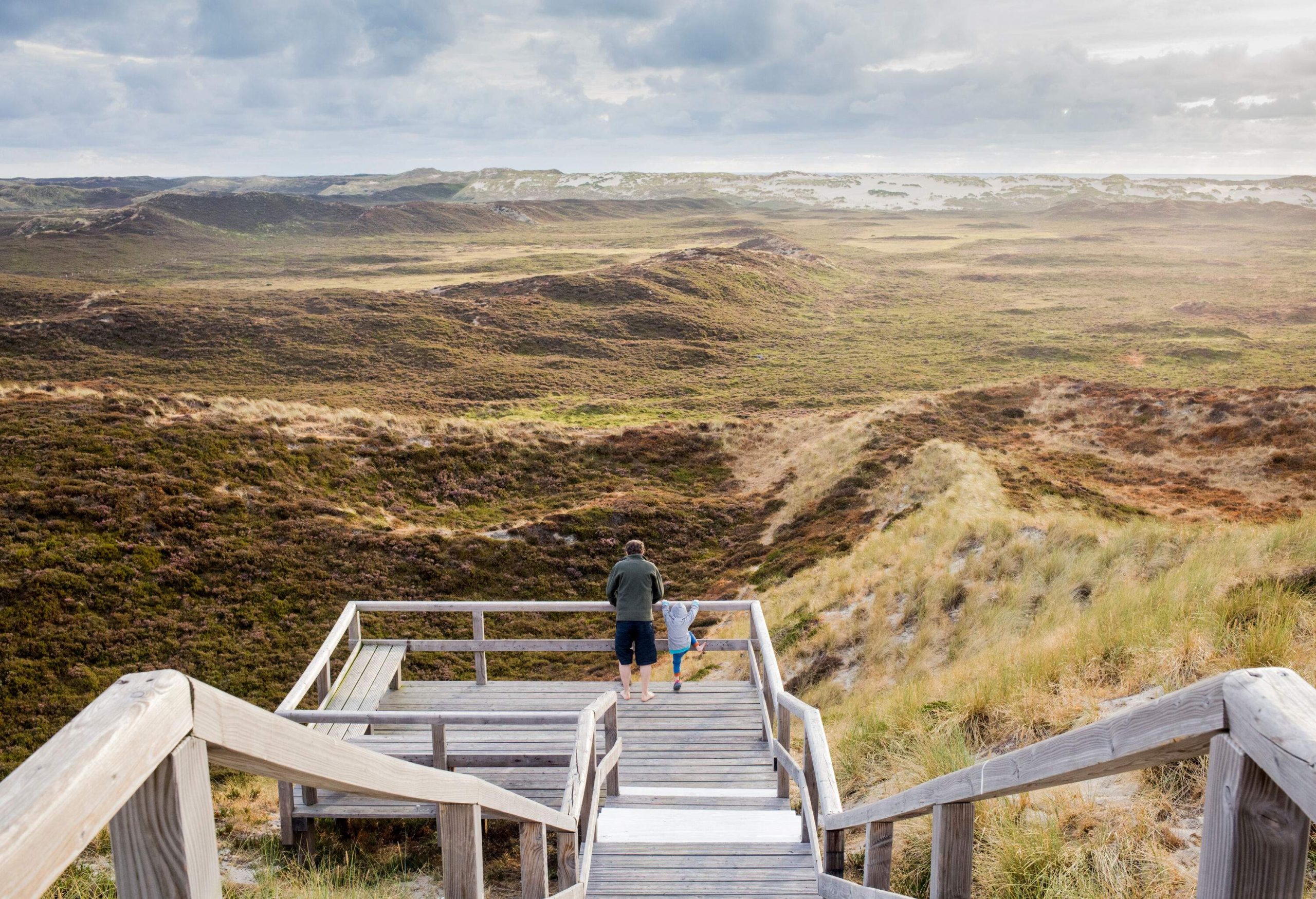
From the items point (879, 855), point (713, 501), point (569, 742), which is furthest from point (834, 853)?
point (713, 501)

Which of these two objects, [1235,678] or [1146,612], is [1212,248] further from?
[1235,678]

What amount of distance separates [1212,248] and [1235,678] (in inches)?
4875

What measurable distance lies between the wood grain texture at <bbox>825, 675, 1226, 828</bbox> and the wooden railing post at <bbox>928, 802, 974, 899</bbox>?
9cm

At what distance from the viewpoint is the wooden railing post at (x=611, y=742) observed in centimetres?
680

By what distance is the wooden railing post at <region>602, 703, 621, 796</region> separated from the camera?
680 centimetres

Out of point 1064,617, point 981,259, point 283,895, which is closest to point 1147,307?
→ point 981,259

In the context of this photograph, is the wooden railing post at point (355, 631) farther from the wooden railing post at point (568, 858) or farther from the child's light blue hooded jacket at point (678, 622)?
the wooden railing post at point (568, 858)

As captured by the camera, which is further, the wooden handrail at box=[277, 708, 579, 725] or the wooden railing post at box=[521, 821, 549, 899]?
the wooden handrail at box=[277, 708, 579, 725]

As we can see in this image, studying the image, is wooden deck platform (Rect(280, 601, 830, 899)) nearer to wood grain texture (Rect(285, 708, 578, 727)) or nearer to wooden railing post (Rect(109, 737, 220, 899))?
wood grain texture (Rect(285, 708, 578, 727))

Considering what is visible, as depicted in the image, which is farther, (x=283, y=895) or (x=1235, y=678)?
(x=283, y=895)

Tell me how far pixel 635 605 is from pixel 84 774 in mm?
7718

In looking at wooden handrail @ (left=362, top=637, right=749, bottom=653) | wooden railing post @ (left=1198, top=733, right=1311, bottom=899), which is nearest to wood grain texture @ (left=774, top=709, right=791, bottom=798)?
wooden handrail @ (left=362, top=637, right=749, bottom=653)

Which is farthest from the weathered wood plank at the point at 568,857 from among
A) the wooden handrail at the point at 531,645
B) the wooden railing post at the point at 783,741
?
the wooden handrail at the point at 531,645

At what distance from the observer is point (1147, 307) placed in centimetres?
5841
